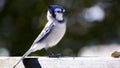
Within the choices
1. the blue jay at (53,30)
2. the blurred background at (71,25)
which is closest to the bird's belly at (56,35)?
the blue jay at (53,30)

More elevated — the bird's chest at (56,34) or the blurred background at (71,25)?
the bird's chest at (56,34)

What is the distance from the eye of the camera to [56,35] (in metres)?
3.31

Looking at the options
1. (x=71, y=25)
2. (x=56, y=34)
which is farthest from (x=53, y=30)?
(x=71, y=25)

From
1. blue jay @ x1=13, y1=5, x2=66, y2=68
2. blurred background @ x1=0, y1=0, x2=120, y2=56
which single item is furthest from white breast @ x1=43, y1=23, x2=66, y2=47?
blurred background @ x1=0, y1=0, x2=120, y2=56

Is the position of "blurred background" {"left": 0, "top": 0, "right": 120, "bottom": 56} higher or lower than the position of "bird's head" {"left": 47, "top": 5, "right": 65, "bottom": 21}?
lower

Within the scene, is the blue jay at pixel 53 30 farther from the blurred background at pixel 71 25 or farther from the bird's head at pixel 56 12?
the blurred background at pixel 71 25

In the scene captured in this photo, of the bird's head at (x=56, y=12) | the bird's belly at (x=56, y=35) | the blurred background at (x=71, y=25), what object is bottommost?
the blurred background at (x=71, y=25)

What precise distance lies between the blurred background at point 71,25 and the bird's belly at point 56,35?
8.21 feet

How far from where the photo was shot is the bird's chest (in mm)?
3293

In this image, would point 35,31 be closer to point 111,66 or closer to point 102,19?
point 102,19

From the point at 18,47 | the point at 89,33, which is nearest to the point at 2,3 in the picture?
the point at 18,47

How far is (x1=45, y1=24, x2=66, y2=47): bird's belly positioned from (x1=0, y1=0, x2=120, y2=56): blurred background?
2.50 metres

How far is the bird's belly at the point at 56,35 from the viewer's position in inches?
130

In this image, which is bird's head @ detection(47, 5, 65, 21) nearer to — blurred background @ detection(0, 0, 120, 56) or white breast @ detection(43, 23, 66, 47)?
white breast @ detection(43, 23, 66, 47)
